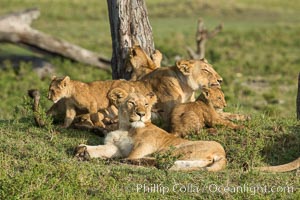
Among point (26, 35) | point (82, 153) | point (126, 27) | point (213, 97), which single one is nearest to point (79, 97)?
point (82, 153)

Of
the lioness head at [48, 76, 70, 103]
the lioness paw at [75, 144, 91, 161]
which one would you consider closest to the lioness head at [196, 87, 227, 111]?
the lioness head at [48, 76, 70, 103]

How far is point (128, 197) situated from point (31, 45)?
37.1 ft

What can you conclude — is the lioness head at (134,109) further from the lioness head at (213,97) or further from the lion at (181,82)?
the lion at (181,82)

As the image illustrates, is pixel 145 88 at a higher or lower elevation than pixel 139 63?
lower

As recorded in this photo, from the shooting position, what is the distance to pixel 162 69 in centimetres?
946

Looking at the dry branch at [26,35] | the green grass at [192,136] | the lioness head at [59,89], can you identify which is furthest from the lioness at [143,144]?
the dry branch at [26,35]

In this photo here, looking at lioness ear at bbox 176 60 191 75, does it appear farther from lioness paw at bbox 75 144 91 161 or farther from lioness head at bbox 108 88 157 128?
lioness paw at bbox 75 144 91 161

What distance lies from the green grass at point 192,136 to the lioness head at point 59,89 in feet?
1.41

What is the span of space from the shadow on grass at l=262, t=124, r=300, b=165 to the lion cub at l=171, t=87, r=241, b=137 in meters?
0.49

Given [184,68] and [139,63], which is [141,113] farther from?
[139,63]

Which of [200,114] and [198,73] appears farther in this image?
[198,73]

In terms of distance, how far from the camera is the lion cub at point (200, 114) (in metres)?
8.48

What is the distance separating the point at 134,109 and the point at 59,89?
117 centimetres

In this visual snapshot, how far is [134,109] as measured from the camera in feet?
25.7
